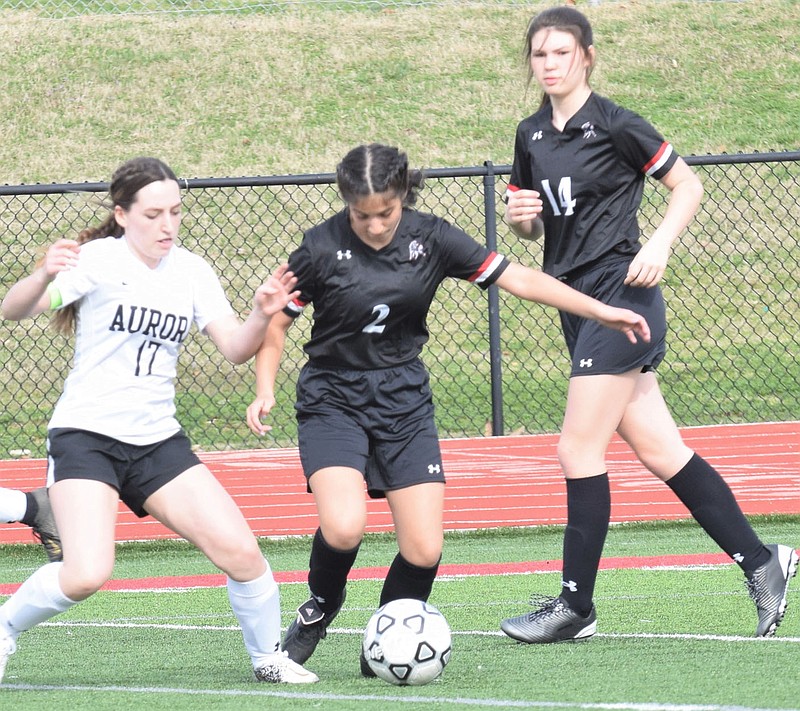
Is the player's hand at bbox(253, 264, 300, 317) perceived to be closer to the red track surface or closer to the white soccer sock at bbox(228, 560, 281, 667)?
the white soccer sock at bbox(228, 560, 281, 667)

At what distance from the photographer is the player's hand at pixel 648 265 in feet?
15.2

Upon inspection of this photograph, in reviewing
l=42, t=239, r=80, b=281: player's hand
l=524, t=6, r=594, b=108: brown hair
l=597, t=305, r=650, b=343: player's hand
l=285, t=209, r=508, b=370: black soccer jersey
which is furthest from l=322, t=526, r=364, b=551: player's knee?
l=524, t=6, r=594, b=108: brown hair

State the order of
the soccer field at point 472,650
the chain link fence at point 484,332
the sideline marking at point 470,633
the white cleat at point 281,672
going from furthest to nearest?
the chain link fence at point 484,332
the sideline marking at point 470,633
the white cleat at point 281,672
the soccer field at point 472,650

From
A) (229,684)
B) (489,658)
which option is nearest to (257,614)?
→ (229,684)

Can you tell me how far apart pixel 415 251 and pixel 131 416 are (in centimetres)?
105

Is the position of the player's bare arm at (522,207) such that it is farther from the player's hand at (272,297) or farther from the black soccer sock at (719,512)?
the black soccer sock at (719,512)

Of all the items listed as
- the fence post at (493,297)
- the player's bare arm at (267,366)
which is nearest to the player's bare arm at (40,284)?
the player's bare arm at (267,366)

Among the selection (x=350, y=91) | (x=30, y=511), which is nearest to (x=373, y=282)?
(x=30, y=511)

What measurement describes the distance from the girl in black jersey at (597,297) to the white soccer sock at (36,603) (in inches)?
61.9

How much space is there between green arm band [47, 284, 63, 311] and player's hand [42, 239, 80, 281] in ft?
0.35

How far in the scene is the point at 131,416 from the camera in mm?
4234

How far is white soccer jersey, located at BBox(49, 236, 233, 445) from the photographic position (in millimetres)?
4234

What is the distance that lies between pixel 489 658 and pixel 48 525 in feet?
9.00

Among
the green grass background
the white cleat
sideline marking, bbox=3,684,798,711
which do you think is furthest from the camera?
the green grass background
